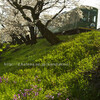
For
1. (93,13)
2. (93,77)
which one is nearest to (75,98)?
(93,77)

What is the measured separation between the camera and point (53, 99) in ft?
12.2

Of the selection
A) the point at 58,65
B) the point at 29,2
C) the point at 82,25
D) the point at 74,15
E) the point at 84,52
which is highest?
the point at 29,2

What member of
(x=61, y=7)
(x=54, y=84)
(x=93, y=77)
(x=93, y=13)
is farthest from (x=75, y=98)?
(x=93, y=13)

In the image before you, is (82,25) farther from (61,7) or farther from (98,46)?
(98,46)

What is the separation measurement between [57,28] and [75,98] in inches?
691

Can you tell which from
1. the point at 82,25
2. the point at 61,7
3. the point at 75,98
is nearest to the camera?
the point at 75,98

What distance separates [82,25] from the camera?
15750mm

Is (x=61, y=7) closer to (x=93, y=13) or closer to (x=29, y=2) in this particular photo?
(x=93, y=13)

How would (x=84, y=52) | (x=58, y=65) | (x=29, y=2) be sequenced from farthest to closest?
(x=29, y=2) → (x=84, y=52) → (x=58, y=65)

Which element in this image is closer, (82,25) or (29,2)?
(82,25)

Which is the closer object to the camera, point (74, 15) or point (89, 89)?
point (89, 89)

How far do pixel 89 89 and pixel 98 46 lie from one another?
14.5ft

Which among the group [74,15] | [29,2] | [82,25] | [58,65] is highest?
[29,2]

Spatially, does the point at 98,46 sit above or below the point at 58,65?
above
